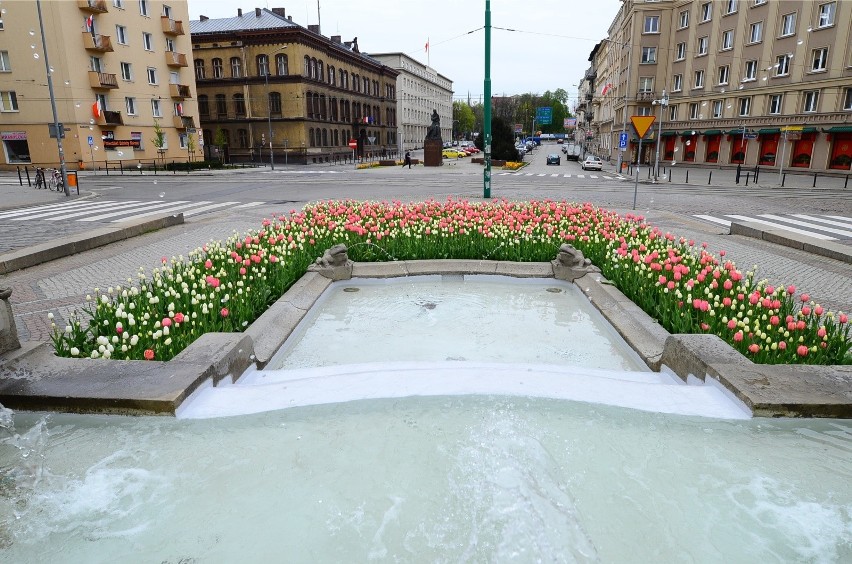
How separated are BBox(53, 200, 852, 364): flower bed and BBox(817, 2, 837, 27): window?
124 ft

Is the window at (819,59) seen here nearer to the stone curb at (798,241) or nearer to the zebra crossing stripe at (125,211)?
the stone curb at (798,241)

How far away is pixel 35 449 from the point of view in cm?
377

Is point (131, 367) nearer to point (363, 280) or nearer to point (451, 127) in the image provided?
point (363, 280)

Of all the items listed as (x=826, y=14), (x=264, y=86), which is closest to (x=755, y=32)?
(x=826, y=14)

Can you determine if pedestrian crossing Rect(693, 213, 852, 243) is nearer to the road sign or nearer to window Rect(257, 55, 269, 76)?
the road sign

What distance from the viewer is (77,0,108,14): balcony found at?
41719 mm

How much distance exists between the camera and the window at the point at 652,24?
54.4 meters

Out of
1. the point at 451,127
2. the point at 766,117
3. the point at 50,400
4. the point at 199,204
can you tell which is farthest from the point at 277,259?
the point at 451,127

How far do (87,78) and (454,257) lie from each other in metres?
45.5

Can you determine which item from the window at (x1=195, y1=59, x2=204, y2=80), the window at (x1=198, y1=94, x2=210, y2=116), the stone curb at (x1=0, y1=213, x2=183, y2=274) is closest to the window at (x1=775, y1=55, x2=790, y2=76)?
the stone curb at (x1=0, y1=213, x2=183, y2=274)

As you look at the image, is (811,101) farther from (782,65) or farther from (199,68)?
(199,68)

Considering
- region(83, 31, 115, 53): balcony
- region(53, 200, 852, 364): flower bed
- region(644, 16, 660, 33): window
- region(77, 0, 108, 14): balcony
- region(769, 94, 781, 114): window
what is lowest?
region(53, 200, 852, 364): flower bed

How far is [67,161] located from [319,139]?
2661 centimetres

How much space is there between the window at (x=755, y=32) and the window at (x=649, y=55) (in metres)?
11.6
